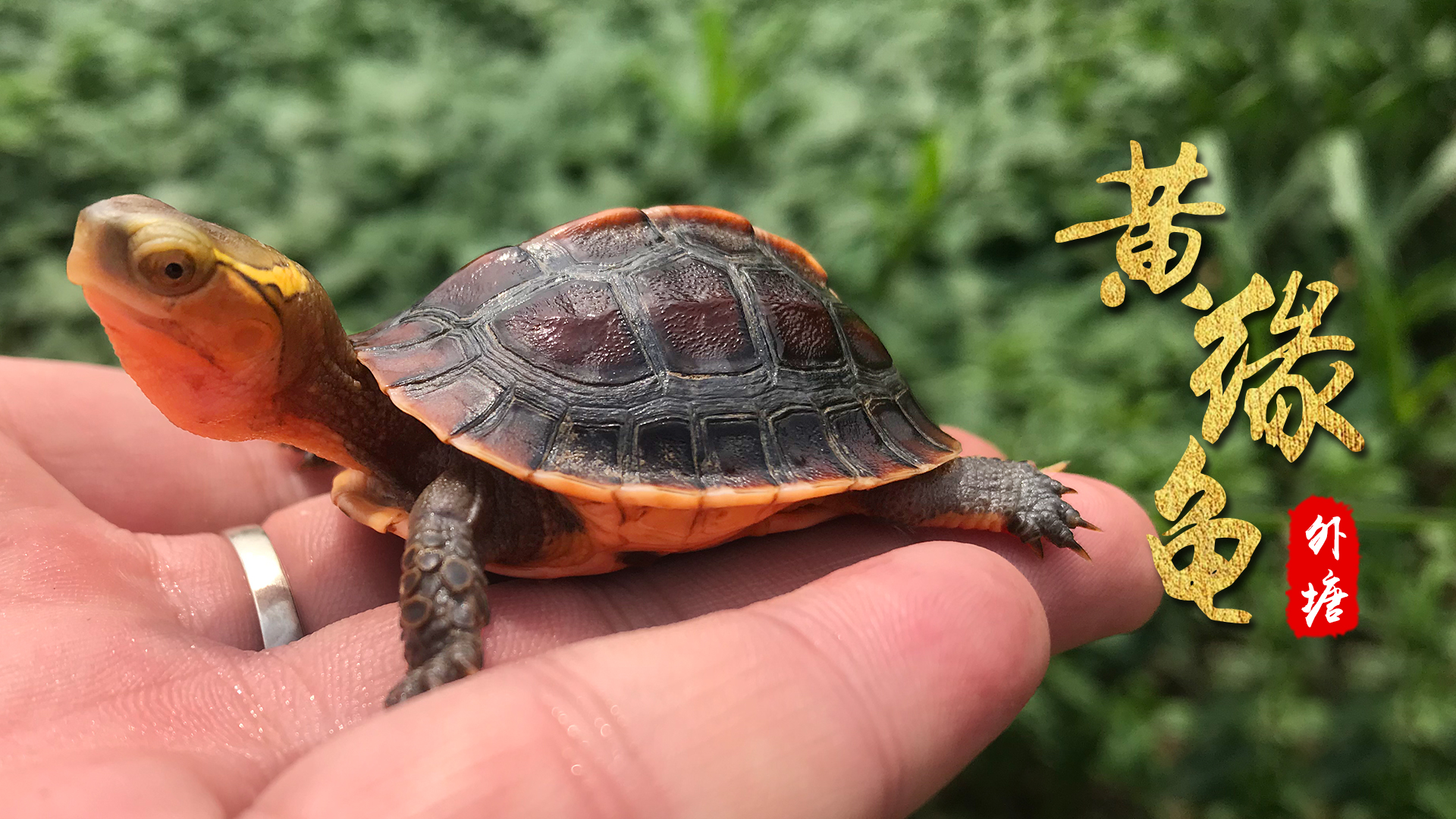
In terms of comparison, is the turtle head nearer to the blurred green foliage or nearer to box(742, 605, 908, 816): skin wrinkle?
box(742, 605, 908, 816): skin wrinkle

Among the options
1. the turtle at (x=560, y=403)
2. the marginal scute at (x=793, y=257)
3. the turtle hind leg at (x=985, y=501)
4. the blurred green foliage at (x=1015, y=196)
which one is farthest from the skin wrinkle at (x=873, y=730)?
the blurred green foliage at (x=1015, y=196)

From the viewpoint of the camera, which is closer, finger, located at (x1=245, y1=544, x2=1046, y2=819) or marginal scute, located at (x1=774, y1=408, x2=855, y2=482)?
finger, located at (x1=245, y1=544, x2=1046, y2=819)

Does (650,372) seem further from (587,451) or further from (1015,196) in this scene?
(1015,196)

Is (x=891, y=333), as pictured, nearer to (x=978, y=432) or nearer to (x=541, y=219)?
(x=978, y=432)

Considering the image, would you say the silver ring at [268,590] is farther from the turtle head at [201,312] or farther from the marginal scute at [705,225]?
the marginal scute at [705,225]

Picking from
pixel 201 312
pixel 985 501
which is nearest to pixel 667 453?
pixel 985 501

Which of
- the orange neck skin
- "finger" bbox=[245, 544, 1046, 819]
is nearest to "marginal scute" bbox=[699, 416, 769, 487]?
"finger" bbox=[245, 544, 1046, 819]

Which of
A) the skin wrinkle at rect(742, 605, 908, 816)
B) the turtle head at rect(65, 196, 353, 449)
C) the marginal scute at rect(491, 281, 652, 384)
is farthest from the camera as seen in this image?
the marginal scute at rect(491, 281, 652, 384)
